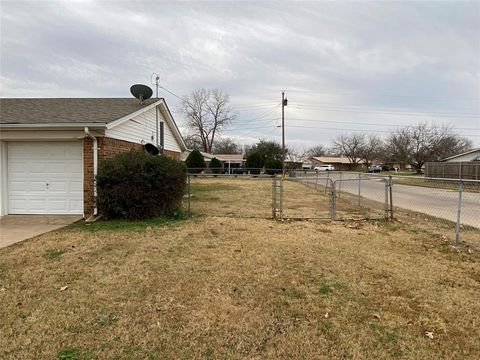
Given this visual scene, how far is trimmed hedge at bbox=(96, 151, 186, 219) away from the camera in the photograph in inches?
324

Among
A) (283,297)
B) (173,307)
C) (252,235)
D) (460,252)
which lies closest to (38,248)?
(173,307)

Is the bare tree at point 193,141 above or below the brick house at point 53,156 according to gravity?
above

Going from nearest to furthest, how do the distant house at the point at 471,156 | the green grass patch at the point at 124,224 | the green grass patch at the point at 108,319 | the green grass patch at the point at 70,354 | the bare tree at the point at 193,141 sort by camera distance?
the green grass patch at the point at 70,354
the green grass patch at the point at 108,319
the green grass patch at the point at 124,224
the distant house at the point at 471,156
the bare tree at the point at 193,141

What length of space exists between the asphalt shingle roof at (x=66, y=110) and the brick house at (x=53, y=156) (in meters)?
0.03

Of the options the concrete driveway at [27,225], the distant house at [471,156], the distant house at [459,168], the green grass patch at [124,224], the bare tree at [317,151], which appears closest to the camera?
the concrete driveway at [27,225]

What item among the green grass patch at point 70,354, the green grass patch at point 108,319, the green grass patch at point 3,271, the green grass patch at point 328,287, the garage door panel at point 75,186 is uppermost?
the garage door panel at point 75,186

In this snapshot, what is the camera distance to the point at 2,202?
8953 millimetres

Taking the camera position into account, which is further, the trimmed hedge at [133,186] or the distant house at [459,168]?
the distant house at [459,168]

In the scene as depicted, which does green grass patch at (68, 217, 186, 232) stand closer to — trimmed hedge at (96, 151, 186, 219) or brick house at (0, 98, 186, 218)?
trimmed hedge at (96, 151, 186, 219)

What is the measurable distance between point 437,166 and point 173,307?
1260 inches

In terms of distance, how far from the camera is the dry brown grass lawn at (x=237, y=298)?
2.91 metres

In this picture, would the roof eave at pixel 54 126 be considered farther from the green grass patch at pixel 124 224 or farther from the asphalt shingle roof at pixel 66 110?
the green grass patch at pixel 124 224

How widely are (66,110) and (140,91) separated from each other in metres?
3.02

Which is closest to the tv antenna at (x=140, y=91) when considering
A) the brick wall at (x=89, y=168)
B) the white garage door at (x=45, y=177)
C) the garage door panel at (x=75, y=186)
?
the brick wall at (x=89, y=168)
